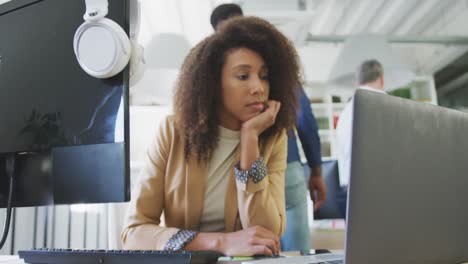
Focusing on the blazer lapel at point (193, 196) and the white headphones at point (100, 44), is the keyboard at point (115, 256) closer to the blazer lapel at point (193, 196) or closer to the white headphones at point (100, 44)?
the white headphones at point (100, 44)

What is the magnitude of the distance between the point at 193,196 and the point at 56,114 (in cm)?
40

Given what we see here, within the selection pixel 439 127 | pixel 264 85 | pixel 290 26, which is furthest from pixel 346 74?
pixel 439 127

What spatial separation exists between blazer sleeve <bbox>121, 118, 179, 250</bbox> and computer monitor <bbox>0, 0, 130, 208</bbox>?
264 millimetres

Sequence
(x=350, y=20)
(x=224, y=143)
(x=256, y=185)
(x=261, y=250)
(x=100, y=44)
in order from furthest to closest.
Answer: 1. (x=350, y=20)
2. (x=224, y=143)
3. (x=256, y=185)
4. (x=261, y=250)
5. (x=100, y=44)

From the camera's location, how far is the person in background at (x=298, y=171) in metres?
1.36

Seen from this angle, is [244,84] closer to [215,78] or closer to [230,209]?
[215,78]

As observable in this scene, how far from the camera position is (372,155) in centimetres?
43

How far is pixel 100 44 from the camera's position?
1.89 feet

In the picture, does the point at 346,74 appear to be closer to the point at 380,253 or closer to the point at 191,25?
the point at 191,25

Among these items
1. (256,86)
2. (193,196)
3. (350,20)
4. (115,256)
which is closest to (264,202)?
(193,196)

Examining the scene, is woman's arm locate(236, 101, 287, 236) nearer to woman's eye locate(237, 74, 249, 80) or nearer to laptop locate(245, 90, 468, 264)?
woman's eye locate(237, 74, 249, 80)

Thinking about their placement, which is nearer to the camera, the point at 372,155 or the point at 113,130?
the point at 372,155

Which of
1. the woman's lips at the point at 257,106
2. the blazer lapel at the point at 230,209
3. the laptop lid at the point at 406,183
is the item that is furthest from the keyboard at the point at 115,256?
the woman's lips at the point at 257,106

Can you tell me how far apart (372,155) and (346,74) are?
7.20 ft
